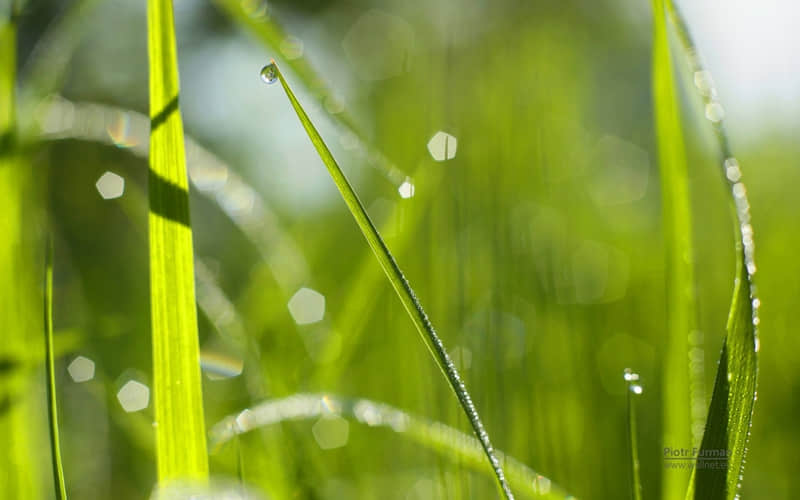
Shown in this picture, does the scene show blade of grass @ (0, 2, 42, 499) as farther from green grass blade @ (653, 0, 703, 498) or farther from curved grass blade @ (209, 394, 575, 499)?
green grass blade @ (653, 0, 703, 498)

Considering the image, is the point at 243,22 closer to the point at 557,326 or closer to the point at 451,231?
the point at 451,231

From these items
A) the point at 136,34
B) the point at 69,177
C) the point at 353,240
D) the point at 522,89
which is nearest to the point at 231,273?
the point at 353,240

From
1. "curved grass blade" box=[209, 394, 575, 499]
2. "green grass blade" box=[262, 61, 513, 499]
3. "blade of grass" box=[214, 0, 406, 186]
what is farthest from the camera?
"blade of grass" box=[214, 0, 406, 186]

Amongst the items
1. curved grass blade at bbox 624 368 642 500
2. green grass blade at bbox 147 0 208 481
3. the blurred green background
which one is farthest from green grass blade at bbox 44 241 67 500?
curved grass blade at bbox 624 368 642 500

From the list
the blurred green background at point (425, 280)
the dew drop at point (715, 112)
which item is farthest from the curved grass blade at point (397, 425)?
the dew drop at point (715, 112)

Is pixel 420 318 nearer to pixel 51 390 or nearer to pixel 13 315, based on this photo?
pixel 51 390

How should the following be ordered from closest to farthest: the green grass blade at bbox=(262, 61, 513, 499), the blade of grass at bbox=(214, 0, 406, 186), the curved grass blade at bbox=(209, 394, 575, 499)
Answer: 1. the green grass blade at bbox=(262, 61, 513, 499)
2. the curved grass blade at bbox=(209, 394, 575, 499)
3. the blade of grass at bbox=(214, 0, 406, 186)
